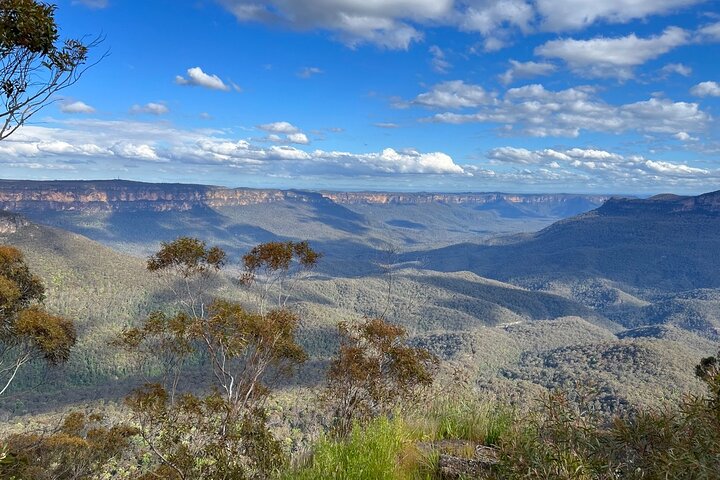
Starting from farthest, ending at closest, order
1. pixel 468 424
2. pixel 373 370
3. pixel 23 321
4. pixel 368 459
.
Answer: pixel 373 370 → pixel 23 321 → pixel 468 424 → pixel 368 459

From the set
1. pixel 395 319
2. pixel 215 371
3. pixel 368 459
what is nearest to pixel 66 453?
pixel 215 371

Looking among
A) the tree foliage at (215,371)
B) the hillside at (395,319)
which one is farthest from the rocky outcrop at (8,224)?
the tree foliage at (215,371)

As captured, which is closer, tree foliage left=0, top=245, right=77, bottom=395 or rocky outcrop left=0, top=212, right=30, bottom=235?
tree foliage left=0, top=245, right=77, bottom=395

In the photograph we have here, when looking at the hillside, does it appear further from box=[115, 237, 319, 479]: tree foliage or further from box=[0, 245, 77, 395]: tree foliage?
box=[0, 245, 77, 395]: tree foliage

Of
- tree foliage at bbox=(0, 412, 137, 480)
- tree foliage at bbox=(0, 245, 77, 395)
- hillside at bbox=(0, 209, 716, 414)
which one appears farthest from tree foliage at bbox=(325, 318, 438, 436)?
hillside at bbox=(0, 209, 716, 414)

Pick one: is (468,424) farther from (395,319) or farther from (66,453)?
(395,319)

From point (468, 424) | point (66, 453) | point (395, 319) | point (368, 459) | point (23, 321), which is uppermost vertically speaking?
point (368, 459)

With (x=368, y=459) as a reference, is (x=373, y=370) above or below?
below

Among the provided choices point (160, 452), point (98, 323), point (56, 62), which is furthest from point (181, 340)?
point (98, 323)
